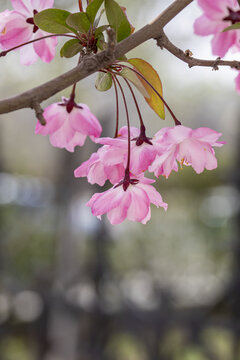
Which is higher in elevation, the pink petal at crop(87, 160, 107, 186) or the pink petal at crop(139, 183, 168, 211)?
the pink petal at crop(87, 160, 107, 186)

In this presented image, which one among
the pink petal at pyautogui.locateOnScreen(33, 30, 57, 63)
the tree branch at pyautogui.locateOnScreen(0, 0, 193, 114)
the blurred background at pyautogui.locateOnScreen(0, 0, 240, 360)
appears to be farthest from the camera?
the blurred background at pyautogui.locateOnScreen(0, 0, 240, 360)

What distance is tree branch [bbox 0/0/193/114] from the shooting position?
0.34 metres

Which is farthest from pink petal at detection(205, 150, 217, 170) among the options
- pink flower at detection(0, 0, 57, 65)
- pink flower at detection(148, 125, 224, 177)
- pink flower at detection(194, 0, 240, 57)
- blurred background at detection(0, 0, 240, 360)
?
blurred background at detection(0, 0, 240, 360)

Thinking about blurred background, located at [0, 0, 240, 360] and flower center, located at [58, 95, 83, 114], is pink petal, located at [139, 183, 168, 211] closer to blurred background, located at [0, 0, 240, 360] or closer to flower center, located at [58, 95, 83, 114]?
flower center, located at [58, 95, 83, 114]

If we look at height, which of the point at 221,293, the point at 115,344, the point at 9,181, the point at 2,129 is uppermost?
the point at 2,129

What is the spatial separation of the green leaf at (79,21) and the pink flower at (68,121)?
8 centimetres

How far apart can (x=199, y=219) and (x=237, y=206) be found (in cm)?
85

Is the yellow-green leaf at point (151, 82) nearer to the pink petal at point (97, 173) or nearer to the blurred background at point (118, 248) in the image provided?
the pink petal at point (97, 173)

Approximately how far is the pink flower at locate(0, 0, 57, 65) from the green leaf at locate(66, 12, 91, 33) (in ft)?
0.33

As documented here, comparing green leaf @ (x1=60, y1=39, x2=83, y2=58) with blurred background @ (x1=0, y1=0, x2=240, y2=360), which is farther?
blurred background @ (x1=0, y1=0, x2=240, y2=360)

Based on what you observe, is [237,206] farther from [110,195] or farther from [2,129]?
[110,195]

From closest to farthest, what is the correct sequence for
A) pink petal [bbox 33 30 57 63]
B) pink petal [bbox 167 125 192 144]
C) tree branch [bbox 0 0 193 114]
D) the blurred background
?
tree branch [bbox 0 0 193 114], pink petal [bbox 167 125 192 144], pink petal [bbox 33 30 57 63], the blurred background

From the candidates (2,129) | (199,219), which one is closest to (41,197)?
(2,129)

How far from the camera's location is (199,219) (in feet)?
11.7
